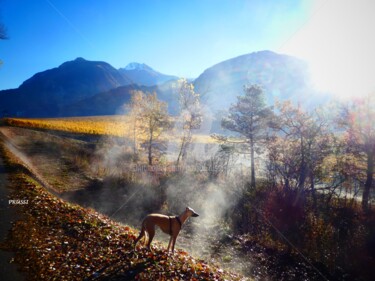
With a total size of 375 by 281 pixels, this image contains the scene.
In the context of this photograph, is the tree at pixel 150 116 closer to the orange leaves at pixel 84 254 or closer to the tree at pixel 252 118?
the tree at pixel 252 118

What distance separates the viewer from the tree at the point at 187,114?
3644 cm

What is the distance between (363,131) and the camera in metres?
20.5

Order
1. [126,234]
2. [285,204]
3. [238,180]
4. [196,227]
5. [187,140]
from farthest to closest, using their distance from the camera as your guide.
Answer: [187,140], [238,180], [285,204], [196,227], [126,234]

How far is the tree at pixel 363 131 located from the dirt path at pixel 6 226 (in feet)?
80.5

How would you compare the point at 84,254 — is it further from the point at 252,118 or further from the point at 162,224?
the point at 252,118

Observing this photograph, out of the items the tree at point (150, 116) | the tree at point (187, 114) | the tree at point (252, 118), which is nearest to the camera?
the tree at point (252, 118)

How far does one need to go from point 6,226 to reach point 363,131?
25627 millimetres

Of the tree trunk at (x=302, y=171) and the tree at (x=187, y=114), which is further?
the tree at (x=187, y=114)

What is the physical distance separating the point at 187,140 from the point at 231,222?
18811mm

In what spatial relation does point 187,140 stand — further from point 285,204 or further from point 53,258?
point 53,258

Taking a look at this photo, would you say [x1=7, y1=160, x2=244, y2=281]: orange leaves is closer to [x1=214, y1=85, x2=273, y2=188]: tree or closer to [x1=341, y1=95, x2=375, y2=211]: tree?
[x1=341, y1=95, x2=375, y2=211]: tree

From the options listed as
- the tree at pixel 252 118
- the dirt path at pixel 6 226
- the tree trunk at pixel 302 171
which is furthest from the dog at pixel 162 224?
the tree at pixel 252 118

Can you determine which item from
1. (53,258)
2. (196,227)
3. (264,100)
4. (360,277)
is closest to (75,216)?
(53,258)

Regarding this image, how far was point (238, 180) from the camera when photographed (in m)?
29.2
